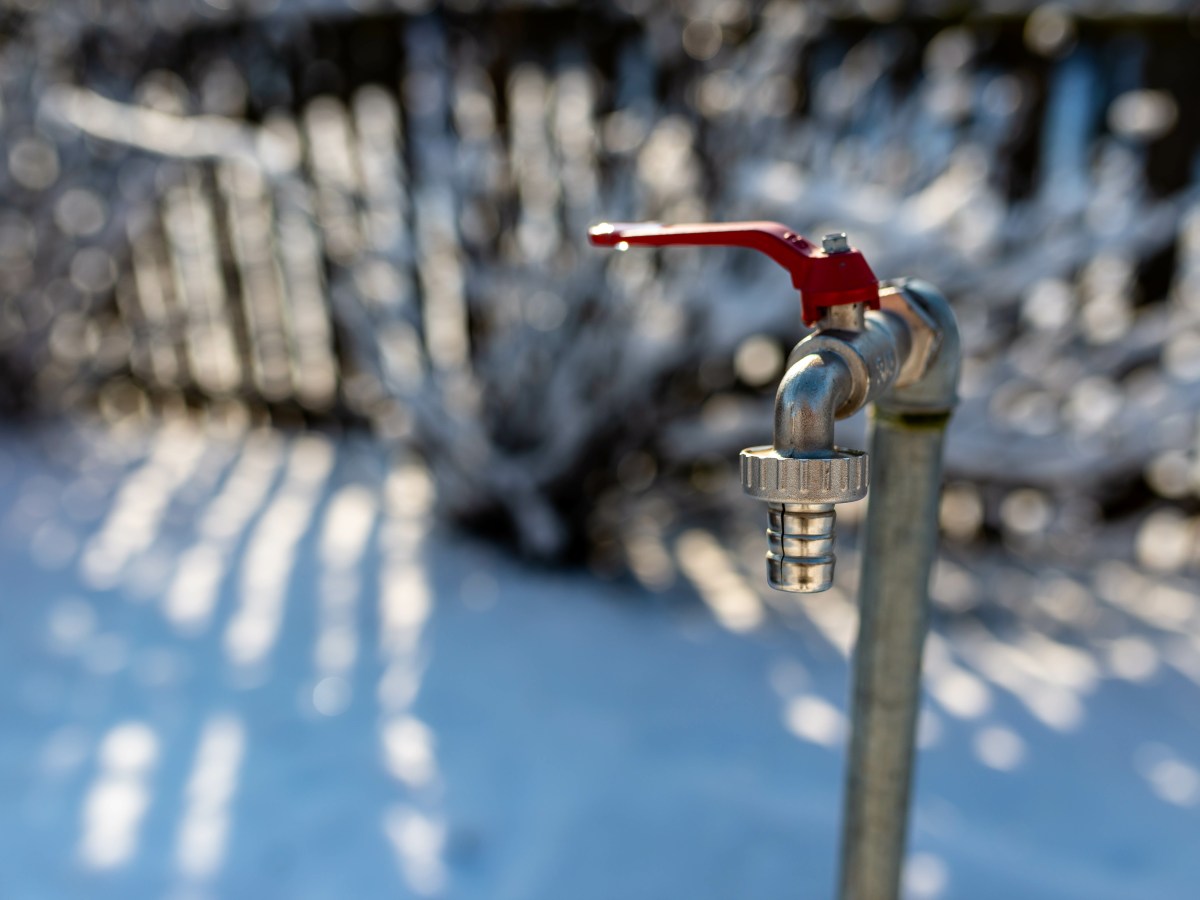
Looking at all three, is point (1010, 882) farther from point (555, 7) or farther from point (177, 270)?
point (177, 270)

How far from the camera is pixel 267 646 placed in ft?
7.54

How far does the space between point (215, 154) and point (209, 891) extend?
2331 mm

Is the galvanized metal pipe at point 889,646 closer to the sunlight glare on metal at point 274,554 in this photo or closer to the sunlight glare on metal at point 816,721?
the sunlight glare on metal at point 816,721

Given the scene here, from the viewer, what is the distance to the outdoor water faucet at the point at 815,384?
2.71 feet

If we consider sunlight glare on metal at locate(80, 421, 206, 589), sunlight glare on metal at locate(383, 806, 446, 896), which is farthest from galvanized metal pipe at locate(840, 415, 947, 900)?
sunlight glare on metal at locate(80, 421, 206, 589)

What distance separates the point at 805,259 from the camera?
3.03ft

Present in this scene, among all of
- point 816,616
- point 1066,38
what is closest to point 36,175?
point 816,616

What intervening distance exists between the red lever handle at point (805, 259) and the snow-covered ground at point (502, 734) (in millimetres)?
1052

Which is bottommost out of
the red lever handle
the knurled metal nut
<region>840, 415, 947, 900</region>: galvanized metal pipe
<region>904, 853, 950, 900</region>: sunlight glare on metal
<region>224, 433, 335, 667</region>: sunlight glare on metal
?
<region>904, 853, 950, 900</region>: sunlight glare on metal

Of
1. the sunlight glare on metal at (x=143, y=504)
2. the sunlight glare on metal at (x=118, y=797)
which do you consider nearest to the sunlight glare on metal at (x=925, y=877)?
the sunlight glare on metal at (x=118, y=797)

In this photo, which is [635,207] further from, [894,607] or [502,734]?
[894,607]

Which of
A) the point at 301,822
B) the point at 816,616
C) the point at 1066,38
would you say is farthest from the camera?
the point at 1066,38

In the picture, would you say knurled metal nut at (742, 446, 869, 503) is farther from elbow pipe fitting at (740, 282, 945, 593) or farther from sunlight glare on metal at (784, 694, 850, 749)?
sunlight glare on metal at (784, 694, 850, 749)

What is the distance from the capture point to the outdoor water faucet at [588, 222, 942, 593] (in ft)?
2.71
